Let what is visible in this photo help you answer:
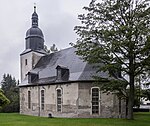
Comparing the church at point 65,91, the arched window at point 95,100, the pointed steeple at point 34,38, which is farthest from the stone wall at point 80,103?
the pointed steeple at point 34,38

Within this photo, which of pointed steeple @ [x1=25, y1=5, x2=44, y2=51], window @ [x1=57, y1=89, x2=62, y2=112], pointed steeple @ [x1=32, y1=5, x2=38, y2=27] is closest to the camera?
window @ [x1=57, y1=89, x2=62, y2=112]

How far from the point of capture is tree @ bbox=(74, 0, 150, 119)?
22.8m

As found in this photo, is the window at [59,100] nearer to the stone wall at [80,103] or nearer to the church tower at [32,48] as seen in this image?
the stone wall at [80,103]

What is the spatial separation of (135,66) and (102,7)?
21.2 feet

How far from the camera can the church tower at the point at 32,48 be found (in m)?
42.4

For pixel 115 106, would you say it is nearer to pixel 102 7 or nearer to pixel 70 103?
pixel 70 103

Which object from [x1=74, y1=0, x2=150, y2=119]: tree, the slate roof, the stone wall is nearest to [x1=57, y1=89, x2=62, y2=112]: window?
the stone wall

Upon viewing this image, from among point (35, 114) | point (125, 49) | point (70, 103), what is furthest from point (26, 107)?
point (125, 49)

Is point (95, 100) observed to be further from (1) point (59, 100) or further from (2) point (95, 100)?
(1) point (59, 100)

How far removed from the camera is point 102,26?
24266 mm

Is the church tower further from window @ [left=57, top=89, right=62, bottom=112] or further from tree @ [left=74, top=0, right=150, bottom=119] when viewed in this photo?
tree @ [left=74, top=0, right=150, bottom=119]

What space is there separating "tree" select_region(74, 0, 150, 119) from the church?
4.50 m

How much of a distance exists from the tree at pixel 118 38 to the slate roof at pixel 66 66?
4.81 metres

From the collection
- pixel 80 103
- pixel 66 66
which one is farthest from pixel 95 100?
pixel 66 66
